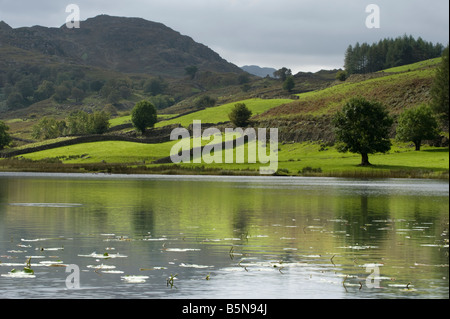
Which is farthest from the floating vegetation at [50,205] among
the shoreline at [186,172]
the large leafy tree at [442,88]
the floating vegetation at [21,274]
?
the shoreline at [186,172]

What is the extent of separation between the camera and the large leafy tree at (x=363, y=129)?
11919 centimetres

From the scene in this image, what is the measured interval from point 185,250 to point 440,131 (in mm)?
116916

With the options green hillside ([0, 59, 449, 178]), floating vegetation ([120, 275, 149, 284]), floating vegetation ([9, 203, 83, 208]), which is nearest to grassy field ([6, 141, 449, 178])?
green hillside ([0, 59, 449, 178])

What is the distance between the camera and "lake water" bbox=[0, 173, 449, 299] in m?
22.1

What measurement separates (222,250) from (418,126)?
4181 inches

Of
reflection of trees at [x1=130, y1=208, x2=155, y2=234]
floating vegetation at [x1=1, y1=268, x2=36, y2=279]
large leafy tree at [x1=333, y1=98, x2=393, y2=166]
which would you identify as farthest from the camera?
large leafy tree at [x1=333, y1=98, x2=393, y2=166]

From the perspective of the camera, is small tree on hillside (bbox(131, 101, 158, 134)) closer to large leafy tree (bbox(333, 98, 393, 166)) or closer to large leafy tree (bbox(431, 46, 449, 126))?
large leafy tree (bbox(333, 98, 393, 166))

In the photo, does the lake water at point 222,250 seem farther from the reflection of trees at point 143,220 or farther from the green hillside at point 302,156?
the green hillside at point 302,156

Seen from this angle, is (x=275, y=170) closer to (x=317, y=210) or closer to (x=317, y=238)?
(x=317, y=210)

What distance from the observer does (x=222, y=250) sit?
30234mm

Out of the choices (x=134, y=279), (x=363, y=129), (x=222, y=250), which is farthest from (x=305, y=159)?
(x=134, y=279)

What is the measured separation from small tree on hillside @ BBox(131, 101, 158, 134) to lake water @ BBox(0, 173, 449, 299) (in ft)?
458

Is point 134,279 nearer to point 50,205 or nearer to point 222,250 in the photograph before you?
point 222,250
